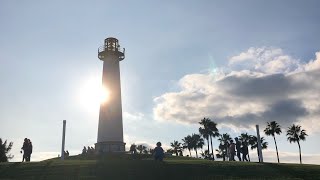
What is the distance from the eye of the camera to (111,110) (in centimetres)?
5375

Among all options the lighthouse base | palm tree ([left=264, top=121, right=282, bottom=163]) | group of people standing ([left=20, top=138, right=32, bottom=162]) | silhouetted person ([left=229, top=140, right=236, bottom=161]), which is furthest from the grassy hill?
palm tree ([left=264, top=121, right=282, bottom=163])

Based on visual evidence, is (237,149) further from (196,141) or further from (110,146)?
(196,141)

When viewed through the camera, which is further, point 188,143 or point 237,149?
point 188,143

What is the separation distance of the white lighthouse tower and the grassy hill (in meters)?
22.3

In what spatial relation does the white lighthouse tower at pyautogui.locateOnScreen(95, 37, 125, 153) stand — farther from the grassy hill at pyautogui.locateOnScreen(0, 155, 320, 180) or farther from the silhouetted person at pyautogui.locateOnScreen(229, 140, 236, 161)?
the grassy hill at pyautogui.locateOnScreen(0, 155, 320, 180)

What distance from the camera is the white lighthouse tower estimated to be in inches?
2078

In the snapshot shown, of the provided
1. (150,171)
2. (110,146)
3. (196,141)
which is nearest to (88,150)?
(110,146)

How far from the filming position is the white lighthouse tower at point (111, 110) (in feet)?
173

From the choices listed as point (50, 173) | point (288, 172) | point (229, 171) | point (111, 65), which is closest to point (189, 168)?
point (229, 171)

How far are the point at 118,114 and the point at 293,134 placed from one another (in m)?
60.2

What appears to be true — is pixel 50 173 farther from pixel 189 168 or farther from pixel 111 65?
pixel 111 65

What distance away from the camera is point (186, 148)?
12706cm

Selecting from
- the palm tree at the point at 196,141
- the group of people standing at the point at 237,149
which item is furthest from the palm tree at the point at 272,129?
the group of people standing at the point at 237,149

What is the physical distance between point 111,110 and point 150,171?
90.7 feet
